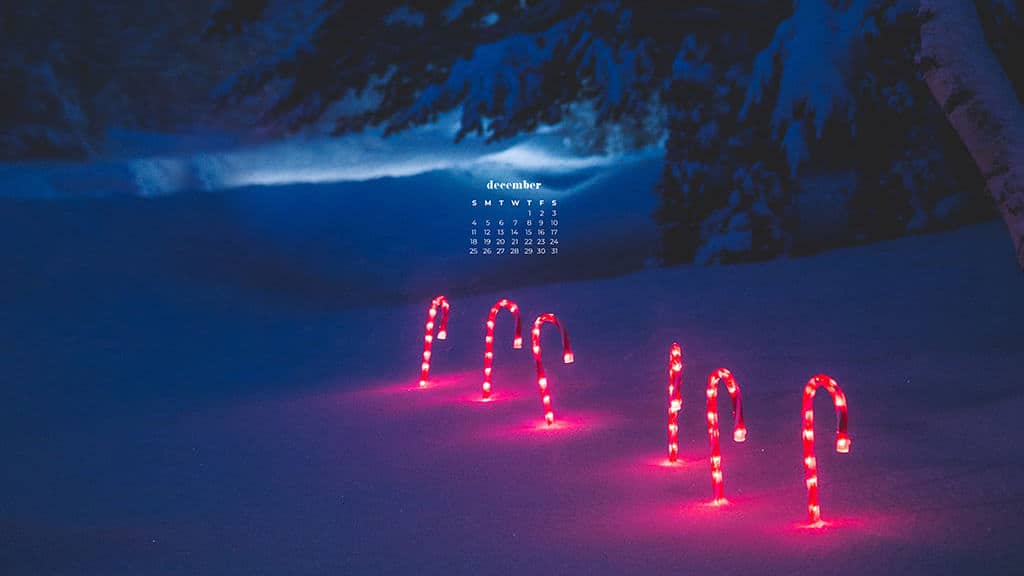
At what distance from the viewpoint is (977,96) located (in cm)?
682

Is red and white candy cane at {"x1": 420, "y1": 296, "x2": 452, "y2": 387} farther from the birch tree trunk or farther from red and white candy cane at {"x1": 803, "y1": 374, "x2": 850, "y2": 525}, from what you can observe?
red and white candy cane at {"x1": 803, "y1": 374, "x2": 850, "y2": 525}

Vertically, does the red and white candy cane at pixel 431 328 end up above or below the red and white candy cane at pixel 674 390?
above

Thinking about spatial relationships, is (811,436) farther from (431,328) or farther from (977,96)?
(431,328)

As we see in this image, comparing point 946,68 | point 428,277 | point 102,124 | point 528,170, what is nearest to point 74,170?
point 102,124

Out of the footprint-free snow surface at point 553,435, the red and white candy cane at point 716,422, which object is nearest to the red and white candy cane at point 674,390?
the footprint-free snow surface at point 553,435

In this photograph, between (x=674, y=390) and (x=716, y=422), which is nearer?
(x=716, y=422)

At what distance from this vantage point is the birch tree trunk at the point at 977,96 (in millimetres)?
6824

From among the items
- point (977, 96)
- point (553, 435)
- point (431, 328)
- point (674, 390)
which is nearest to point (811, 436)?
point (674, 390)
